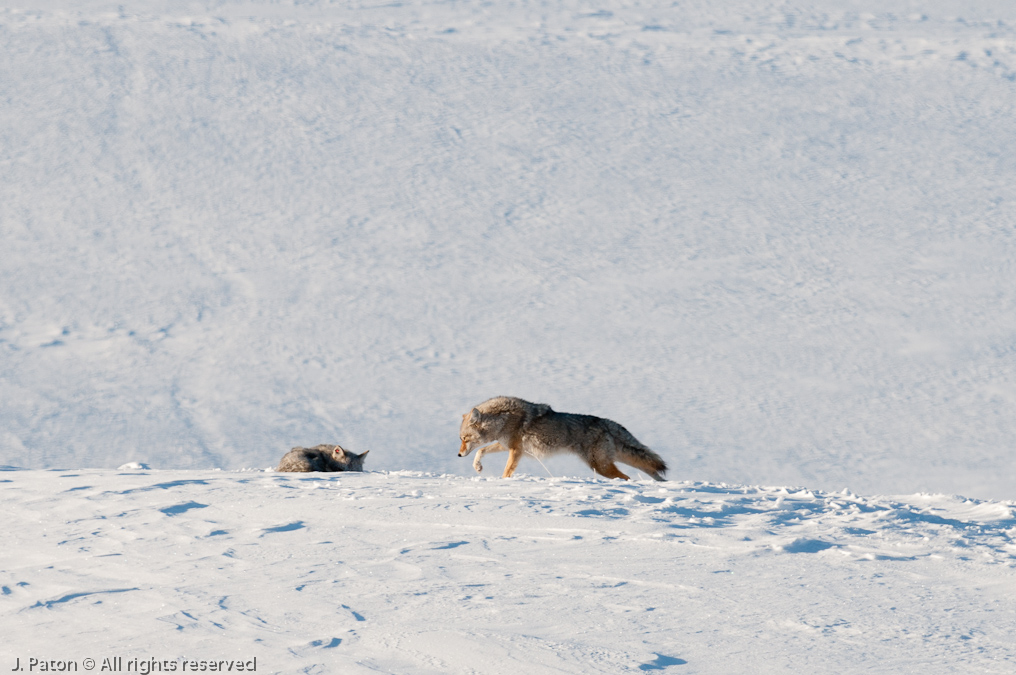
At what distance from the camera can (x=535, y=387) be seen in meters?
15.2

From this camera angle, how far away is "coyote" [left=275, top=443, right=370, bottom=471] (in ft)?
27.3

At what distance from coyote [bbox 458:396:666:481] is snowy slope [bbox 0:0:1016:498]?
6.39 m

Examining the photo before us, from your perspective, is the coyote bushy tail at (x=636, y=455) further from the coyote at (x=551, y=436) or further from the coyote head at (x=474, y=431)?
the coyote head at (x=474, y=431)

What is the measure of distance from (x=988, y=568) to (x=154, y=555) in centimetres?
345

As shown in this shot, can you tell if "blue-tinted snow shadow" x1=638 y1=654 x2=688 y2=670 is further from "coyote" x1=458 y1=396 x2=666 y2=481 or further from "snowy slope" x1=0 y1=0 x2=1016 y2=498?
"snowy slope" x1=0 y1=0 x2=1016 y2=498

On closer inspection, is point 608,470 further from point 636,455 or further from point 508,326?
point 508,326

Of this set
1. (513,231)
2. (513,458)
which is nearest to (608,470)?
(513,458)

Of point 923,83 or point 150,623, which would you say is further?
point 923,83

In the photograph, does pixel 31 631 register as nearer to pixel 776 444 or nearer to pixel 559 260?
pixel 776 444

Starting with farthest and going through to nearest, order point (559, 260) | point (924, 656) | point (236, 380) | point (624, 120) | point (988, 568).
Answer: point (624, 120) < point (559, 260) < point (236, 380) < point (988, 568) < point (924, 656)

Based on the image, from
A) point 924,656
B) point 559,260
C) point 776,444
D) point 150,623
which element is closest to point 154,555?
point 150,623

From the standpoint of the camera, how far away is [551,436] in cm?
721

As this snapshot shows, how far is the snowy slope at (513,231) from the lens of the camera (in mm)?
14516

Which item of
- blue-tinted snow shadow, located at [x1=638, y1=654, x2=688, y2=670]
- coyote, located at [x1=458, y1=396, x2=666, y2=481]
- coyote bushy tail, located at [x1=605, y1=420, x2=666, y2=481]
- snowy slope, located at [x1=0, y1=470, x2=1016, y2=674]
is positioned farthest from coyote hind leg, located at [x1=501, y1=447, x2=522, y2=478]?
blue-tinted snow shadow, located at [x1=638, y1=654, x2=688, y2=670]
